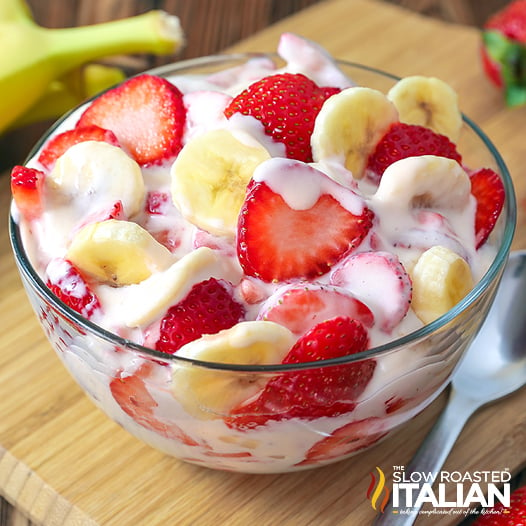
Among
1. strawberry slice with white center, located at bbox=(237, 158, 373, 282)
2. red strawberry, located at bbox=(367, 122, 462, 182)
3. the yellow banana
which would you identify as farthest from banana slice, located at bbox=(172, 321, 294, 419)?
the yellow banana

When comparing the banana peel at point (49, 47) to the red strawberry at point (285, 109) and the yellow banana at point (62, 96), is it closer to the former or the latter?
the yellow banana at point (62, 96)

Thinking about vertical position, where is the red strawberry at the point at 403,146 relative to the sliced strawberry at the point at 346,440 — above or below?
above

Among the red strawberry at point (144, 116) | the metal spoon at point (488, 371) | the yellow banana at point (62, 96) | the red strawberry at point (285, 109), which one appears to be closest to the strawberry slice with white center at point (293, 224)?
the red strawberry at point (285, 109)

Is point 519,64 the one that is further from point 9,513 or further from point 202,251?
point 9,513
